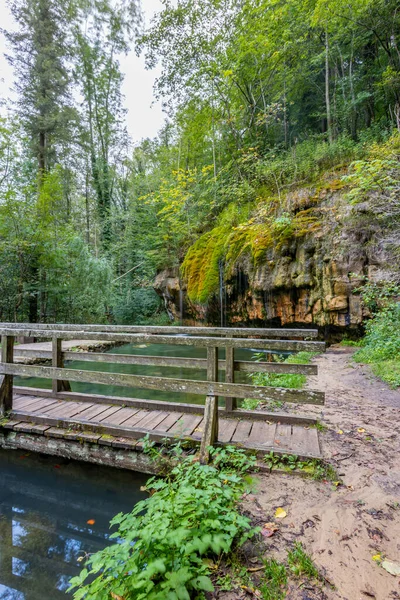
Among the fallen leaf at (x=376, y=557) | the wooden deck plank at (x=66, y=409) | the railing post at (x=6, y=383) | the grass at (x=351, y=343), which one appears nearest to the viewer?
the fallen leaf at (x=376, y=557)

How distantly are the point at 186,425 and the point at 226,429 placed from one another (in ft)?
1.50

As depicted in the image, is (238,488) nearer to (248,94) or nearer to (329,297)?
(329,297)

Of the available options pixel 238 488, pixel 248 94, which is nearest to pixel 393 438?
pixel 238 488

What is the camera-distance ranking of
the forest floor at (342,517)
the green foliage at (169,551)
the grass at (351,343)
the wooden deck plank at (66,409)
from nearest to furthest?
the green foliage at (169,551)
the forest floor at (342,517)
the wooden deck plank at (66,409)
the grass at (351,343)

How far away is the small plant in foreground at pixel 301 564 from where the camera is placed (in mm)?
1416

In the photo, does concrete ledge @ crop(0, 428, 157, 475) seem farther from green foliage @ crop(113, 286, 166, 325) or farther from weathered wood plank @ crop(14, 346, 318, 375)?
green foliage @ crop(113, 286, 166, 325)

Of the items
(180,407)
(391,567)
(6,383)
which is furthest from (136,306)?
(391,567)

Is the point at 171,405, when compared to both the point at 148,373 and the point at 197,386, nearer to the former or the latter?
the point at 197,386

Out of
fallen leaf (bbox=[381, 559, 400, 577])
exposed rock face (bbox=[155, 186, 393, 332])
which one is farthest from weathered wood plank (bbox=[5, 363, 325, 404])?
exposed rock face (bbox=[155, 186, 393, 332])

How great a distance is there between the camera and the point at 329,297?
8.57 metres

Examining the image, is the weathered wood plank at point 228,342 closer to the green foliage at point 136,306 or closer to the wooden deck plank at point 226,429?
the wooden deck plank at point 226,429

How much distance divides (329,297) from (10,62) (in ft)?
56.9

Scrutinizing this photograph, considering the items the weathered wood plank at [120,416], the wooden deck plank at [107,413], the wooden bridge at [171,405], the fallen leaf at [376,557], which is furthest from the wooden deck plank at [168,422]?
the fallen leaf at [376,557]

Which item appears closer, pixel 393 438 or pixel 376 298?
pixel 393 438
